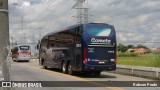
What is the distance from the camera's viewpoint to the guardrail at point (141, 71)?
1967cm

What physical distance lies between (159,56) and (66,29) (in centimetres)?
648

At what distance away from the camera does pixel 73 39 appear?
73.4 ft

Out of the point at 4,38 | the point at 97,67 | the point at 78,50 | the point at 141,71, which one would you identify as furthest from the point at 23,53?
the point at 4,38

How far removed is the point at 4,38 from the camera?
15.0 ft

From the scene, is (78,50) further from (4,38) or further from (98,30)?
(4,38)

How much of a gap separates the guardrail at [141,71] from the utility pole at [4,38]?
1552cm

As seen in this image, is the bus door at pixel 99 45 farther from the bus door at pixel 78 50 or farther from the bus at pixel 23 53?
the bus at pixel 23 53

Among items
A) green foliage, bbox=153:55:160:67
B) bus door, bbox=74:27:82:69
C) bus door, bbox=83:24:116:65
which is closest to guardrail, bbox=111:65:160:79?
green foliage, bbox=153:55:160:67

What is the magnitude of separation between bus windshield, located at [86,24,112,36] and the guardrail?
2.91m

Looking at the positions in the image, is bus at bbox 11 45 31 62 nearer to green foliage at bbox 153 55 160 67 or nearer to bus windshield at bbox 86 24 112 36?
green foliage at bbox 153 55 160 67

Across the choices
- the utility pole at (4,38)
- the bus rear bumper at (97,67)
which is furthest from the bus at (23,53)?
the utility pole at (4,38)

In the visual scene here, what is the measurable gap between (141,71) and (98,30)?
3653 mm

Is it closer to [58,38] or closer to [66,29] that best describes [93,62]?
[66,29]

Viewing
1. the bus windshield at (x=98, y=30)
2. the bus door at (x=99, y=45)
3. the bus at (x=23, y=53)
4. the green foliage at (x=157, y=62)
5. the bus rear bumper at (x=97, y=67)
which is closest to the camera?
the bus rear bumper at (x=97, y=67)
